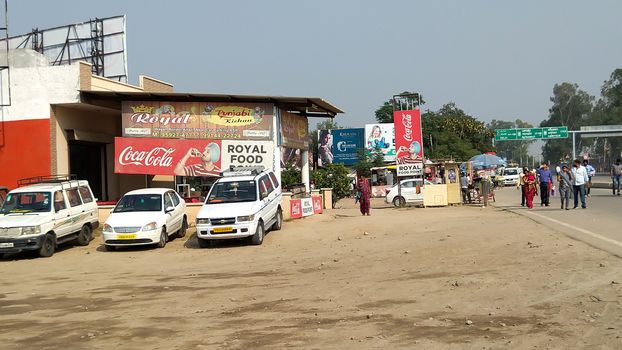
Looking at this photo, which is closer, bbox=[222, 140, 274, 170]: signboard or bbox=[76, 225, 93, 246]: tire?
bbox=[76, 225, 93, 246]: tire

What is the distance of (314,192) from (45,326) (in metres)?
20.1

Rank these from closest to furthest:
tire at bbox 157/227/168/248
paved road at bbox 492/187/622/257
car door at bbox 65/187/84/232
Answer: paved road at bbox 492/187/622/257 → tire at bbox 157/227/168/248 → car door at bbox 65/187/84/232

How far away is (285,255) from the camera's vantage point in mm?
14195

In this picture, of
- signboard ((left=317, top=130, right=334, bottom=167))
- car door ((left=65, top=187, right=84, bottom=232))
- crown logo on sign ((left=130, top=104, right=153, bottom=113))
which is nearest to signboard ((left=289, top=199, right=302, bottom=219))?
crown logo on sign ((left=130, top=104, right=153, bottom=113))

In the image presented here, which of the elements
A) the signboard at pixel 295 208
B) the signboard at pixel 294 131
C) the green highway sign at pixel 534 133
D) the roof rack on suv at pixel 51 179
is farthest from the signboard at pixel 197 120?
the green highway sign at pixel 534 133

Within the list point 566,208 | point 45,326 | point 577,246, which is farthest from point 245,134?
point 45,326

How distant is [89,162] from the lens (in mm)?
27594

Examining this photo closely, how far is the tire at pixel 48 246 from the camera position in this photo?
15852mm

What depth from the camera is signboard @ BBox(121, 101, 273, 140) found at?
76.6 ft

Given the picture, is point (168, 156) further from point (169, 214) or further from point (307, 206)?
point (169, 214)

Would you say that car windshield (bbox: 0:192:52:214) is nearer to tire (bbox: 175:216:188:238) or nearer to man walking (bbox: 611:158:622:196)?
Result: tire (bbox: 175:216:188:238)

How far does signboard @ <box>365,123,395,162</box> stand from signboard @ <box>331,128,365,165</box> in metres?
0.94

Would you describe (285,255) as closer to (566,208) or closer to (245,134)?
(245,134)

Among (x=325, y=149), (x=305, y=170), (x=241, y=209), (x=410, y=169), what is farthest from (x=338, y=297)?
(x=325, y=149)
